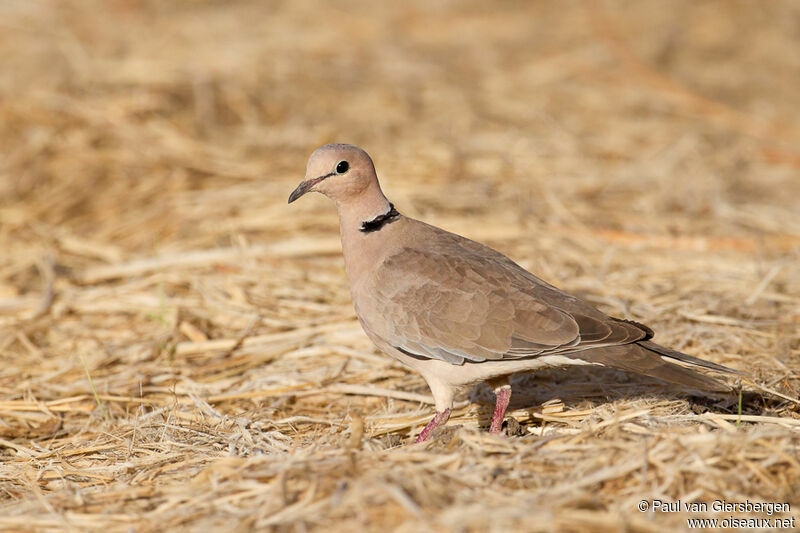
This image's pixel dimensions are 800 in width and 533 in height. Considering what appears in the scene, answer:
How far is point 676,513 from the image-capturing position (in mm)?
2703

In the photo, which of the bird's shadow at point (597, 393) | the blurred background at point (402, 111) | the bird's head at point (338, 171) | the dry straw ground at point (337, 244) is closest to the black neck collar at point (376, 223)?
the bird's head at point (338, 171)

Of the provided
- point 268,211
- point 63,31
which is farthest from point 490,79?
point 63,31

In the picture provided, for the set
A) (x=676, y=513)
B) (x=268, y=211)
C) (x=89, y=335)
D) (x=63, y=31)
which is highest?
(x=63, y=31)

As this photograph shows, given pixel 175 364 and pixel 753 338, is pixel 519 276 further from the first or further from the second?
pixel 175 364

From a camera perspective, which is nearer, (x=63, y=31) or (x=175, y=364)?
(x=175, y=364)

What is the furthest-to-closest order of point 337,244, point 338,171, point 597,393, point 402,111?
point 402,111, point 337,244, point 597,393, point 338,171

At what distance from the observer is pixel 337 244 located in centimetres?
564

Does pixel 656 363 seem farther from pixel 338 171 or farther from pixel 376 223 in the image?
pixel 338 171

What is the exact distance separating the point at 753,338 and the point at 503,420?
147 centimetres

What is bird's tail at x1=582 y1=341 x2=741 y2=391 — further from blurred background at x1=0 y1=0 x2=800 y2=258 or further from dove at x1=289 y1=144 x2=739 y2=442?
blurred background at x1=0 y1=0 x2=800 y2=258

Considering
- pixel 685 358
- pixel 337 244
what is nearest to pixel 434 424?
pixel 685 358

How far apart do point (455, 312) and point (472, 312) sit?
0.24ft

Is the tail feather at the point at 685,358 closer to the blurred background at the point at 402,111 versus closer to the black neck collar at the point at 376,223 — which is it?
the black neck collar at the point at 376,223

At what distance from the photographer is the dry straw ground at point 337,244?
115 inches
